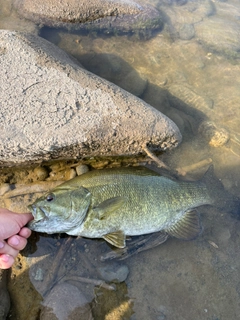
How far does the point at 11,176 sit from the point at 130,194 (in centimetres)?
180

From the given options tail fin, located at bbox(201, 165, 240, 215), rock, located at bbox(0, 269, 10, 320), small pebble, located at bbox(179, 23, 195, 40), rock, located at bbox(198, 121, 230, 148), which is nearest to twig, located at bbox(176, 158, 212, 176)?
rock, located at bbox(198, 121, 230, 148)

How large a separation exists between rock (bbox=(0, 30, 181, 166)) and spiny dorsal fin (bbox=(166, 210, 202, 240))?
3.62ft

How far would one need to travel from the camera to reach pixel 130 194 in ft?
11.3

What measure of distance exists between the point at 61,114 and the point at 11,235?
5.14ft

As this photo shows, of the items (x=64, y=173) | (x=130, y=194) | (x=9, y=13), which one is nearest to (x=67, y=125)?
(x=64, y=173)

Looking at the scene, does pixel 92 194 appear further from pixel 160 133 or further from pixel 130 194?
pixel 160 133

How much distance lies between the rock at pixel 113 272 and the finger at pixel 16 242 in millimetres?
1010

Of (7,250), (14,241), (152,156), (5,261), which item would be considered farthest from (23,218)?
(152,156)

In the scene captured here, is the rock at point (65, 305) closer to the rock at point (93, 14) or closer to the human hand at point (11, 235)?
the human hand at point (11, 235)

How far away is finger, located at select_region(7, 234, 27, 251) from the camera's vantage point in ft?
10.7

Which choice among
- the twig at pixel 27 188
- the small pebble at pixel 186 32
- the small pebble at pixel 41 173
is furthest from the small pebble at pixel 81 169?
the small pebble at pixel 186 32

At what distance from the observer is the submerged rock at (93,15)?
18.7ft

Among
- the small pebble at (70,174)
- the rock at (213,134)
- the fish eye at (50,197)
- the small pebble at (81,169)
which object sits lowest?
the small pebble at (70,174)

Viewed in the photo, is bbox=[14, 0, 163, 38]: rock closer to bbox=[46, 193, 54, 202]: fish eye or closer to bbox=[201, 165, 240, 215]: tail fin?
bbox=[201, 165, 240, 215]: tail fin
